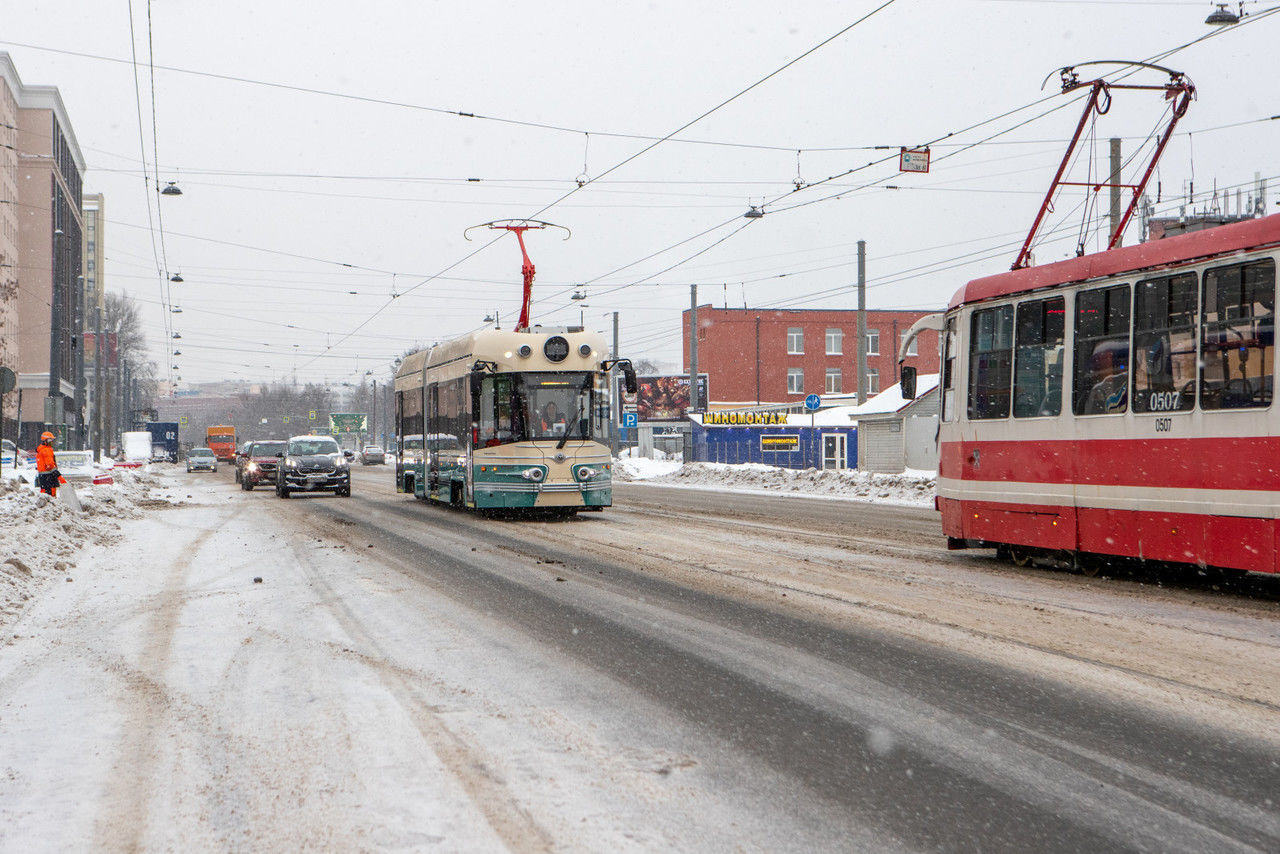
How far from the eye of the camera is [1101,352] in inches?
427

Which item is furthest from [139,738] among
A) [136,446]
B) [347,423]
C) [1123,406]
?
[347,423]

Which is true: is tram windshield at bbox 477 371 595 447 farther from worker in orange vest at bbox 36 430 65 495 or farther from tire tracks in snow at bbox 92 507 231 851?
tire tracks in snow at bbox 92 507 231 851

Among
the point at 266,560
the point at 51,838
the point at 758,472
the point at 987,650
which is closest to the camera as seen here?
the point at 51,838

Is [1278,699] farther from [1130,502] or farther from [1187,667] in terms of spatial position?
[1130,502]

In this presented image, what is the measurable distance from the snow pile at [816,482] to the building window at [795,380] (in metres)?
37.5

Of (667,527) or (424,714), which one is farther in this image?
(667,527)

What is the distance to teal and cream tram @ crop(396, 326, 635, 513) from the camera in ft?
64.3

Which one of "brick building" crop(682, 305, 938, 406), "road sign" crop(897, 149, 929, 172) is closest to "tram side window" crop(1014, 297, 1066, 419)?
"road sign" crop(897, 149, 929, 172)

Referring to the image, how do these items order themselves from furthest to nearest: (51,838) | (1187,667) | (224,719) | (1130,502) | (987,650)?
1. (1130,502)
2. (987,650)
3. (1187,667)
4. (224,719)
5. (51,838)

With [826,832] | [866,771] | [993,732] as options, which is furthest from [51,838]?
[993,732]

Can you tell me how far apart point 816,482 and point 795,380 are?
49811mm

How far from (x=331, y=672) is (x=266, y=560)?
7.15m

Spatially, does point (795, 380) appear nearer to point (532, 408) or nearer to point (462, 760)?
point (532, 408)

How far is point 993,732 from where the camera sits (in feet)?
17.3
